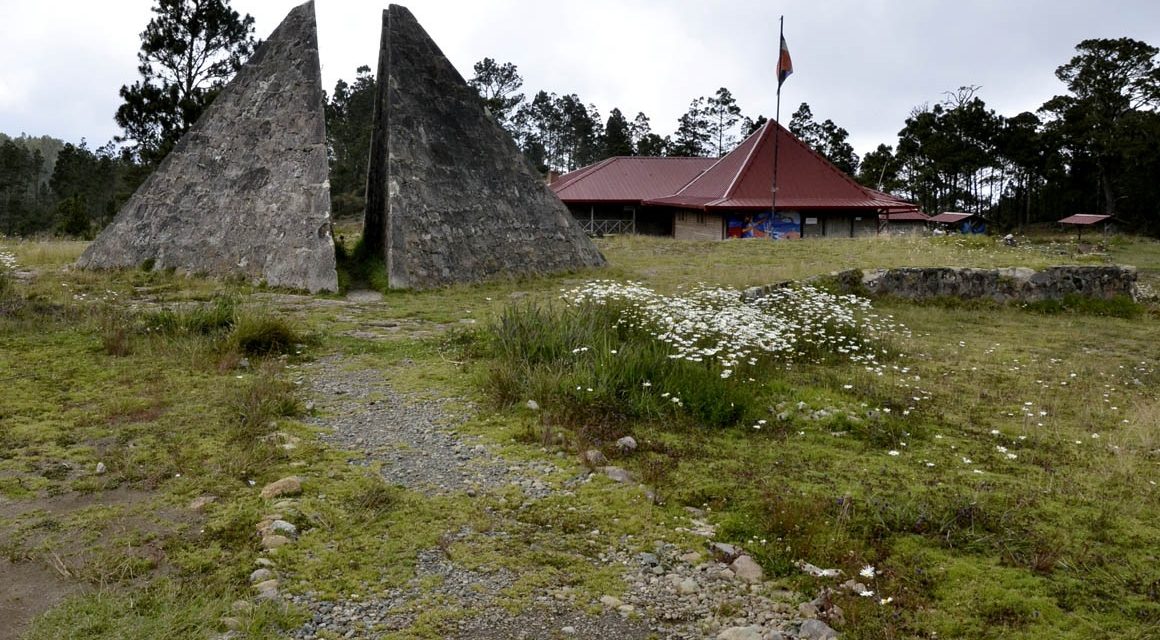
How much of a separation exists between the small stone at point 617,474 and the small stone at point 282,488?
5.99 feet

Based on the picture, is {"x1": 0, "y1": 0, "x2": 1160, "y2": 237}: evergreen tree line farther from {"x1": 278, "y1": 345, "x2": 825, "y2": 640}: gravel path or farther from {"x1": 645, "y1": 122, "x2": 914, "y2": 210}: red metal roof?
{"x1": 278, "y1": 345, "x2": 825, "y2": 640}: gravel path

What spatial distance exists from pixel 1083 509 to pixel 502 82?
56.0 meters

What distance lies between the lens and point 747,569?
3.78m

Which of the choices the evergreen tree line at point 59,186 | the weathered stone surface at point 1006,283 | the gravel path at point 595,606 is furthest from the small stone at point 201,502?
the evergreen tree line at point 59,186

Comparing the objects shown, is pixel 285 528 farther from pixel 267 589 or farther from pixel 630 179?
pixel 630 179

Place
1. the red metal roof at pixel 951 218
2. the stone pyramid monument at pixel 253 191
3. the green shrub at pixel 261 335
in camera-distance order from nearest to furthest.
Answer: the green shrub at pixel 261 335 → the stone pyramid monument at pixel 253 191 → the red metal roof at pixel 951 218

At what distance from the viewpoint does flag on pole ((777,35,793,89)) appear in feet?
68.6

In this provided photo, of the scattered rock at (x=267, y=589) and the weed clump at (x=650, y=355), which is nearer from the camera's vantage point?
the scattered rock at (x=267, y=589)

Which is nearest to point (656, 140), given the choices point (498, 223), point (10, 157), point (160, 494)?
point (10, 157)

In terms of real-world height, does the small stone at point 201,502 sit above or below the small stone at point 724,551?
above

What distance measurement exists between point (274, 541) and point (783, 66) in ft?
65.7

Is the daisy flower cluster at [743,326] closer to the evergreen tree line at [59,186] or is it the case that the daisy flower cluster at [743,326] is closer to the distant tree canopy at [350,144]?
the distant tree canopy at [350,144]

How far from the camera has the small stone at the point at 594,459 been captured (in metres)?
5.10

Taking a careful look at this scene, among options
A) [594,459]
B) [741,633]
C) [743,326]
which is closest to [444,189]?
[743,326]
